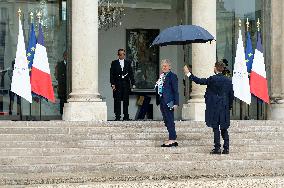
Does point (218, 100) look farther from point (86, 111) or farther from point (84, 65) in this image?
point (84, 65)

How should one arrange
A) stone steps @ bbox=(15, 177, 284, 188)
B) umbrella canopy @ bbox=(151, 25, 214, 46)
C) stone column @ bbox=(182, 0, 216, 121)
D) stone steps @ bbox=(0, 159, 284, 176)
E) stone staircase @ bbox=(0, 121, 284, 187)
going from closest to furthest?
stone steps @ bbox=(15, 177, 284, 188) < stone staircase @ bbox=(0, 121, 284, 187) < stone steps @ bbox=(0, 159, 284, 176) < umbrella canopy @ bbox=(151, 25, 214, 46) < stone column @ bbox=(182, 0, 216, 121)

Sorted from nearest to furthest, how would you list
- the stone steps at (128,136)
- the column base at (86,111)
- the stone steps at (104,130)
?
1. the stone steps at (128,136)
2. the stone steps at (104,130)
3. the column base at (86,111)

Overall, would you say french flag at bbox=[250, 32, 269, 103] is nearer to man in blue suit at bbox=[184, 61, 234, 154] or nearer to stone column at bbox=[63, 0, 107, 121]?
stone column at bbox=[63, 0, 107, 121]

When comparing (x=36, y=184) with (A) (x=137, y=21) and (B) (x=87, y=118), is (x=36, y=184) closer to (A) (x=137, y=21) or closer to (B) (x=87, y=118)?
(B) (x=87, y=118)

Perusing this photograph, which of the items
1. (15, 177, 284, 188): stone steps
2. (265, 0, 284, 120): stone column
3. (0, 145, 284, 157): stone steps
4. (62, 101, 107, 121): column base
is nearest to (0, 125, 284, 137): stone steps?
(0, 145, 284, 157): stone steps

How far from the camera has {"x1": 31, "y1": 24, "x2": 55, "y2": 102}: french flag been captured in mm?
16922

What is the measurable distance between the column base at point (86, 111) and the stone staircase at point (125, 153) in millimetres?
1024

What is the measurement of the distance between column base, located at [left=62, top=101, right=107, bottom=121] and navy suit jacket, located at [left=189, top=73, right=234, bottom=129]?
12.9 feet

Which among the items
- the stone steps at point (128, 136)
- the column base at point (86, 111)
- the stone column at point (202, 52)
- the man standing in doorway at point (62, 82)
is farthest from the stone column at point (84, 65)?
the stone column at point (202, 52)

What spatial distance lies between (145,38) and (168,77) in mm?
9746

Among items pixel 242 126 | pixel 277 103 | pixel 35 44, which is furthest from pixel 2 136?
pixel 277 103

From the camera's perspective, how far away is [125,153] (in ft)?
42.9

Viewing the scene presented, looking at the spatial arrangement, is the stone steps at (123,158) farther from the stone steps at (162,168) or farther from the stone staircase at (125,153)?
the stone steps at (162,168)

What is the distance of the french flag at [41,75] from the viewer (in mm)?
16922
